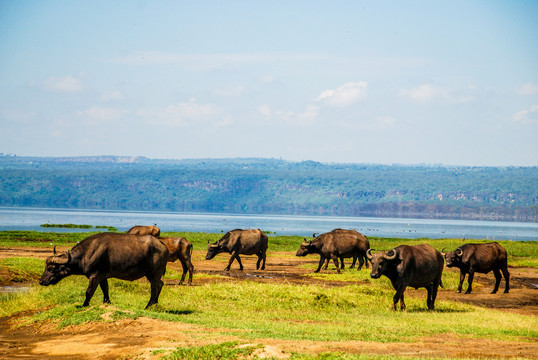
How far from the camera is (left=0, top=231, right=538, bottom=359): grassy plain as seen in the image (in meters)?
16.1

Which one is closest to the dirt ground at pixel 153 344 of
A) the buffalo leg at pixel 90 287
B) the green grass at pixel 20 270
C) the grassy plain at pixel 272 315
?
the grassy plain at pixel 272 315

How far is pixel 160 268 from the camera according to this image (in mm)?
19844

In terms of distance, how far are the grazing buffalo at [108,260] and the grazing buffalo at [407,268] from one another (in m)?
6.62

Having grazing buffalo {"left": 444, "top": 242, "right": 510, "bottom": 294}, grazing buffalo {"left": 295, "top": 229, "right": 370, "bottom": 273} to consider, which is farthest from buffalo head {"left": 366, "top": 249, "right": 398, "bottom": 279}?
grazing buffalo {"left": 295, "top": 229, "right": 370, "bottom": 273}

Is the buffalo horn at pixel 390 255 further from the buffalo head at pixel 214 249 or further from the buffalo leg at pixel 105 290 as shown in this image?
the buffalo head at pixel 214 249

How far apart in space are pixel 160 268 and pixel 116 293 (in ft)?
12.4

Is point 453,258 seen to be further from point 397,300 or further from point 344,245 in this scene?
point 397,300

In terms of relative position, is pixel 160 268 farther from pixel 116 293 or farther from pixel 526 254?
pixel 526 254

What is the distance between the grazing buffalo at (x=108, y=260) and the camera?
62.8 feet

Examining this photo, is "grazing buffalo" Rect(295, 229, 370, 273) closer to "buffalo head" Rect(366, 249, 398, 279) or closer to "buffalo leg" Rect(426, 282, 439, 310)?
"buffalo leg" Rect(426, 282, 439, 310)

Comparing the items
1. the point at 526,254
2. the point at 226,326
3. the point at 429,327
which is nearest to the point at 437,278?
the point at 429,327

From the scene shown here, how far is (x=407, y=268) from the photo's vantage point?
22.0m

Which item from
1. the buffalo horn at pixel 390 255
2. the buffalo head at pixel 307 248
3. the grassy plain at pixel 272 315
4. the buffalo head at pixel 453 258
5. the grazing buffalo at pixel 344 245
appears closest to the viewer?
→ the grassy plain at pixel 272 315

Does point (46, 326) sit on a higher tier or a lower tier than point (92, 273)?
lower
